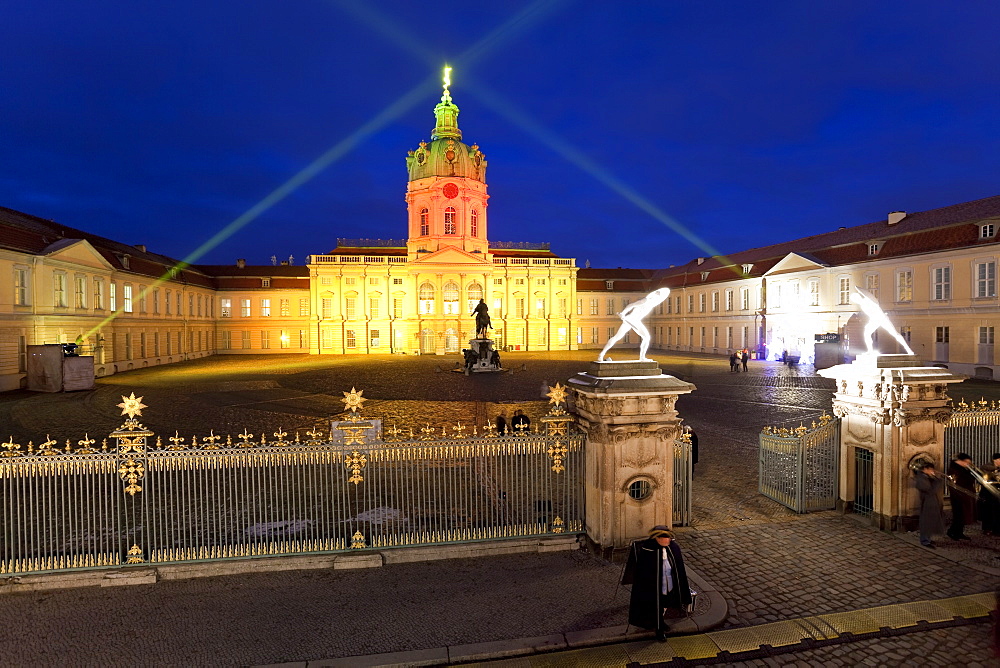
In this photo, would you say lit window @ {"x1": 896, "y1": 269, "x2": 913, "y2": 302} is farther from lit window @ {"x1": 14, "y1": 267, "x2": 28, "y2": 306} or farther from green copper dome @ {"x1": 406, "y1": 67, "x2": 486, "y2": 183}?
lit window @ {"x1": 14, "y1": 267, "x2": 28, "y2": 306}

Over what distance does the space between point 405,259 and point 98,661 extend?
53176 millimetres

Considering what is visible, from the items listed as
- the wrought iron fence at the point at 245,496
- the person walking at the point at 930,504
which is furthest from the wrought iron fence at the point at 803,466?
the wrought iron fence at the point at 245,496

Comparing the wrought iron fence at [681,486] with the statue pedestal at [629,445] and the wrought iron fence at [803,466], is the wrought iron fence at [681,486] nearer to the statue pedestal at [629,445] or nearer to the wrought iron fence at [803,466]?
the statue pedestal at [629,445]

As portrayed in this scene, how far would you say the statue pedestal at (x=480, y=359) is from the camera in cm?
3316

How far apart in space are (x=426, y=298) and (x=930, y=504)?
5149 centimetres

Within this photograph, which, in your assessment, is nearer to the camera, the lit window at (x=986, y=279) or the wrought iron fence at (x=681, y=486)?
the wrought iron fence at (x=681, y=486)

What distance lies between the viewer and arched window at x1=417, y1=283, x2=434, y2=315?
185 ft

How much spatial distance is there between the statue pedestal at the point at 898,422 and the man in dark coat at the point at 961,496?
236 mm

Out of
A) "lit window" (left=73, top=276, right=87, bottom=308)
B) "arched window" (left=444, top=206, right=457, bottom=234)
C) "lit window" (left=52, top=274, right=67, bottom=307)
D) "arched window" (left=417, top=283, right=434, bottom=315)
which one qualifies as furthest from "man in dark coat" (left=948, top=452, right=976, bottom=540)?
"arched window" (left=444, top=206, right=457, bottom=234)

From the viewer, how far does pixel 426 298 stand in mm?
56656

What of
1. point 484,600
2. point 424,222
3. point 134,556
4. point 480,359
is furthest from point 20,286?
point 424,222

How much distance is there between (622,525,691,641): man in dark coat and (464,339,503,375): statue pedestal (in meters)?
27.4

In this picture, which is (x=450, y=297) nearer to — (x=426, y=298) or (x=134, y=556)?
(x=426, y=298)

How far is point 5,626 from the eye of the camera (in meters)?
5.74
